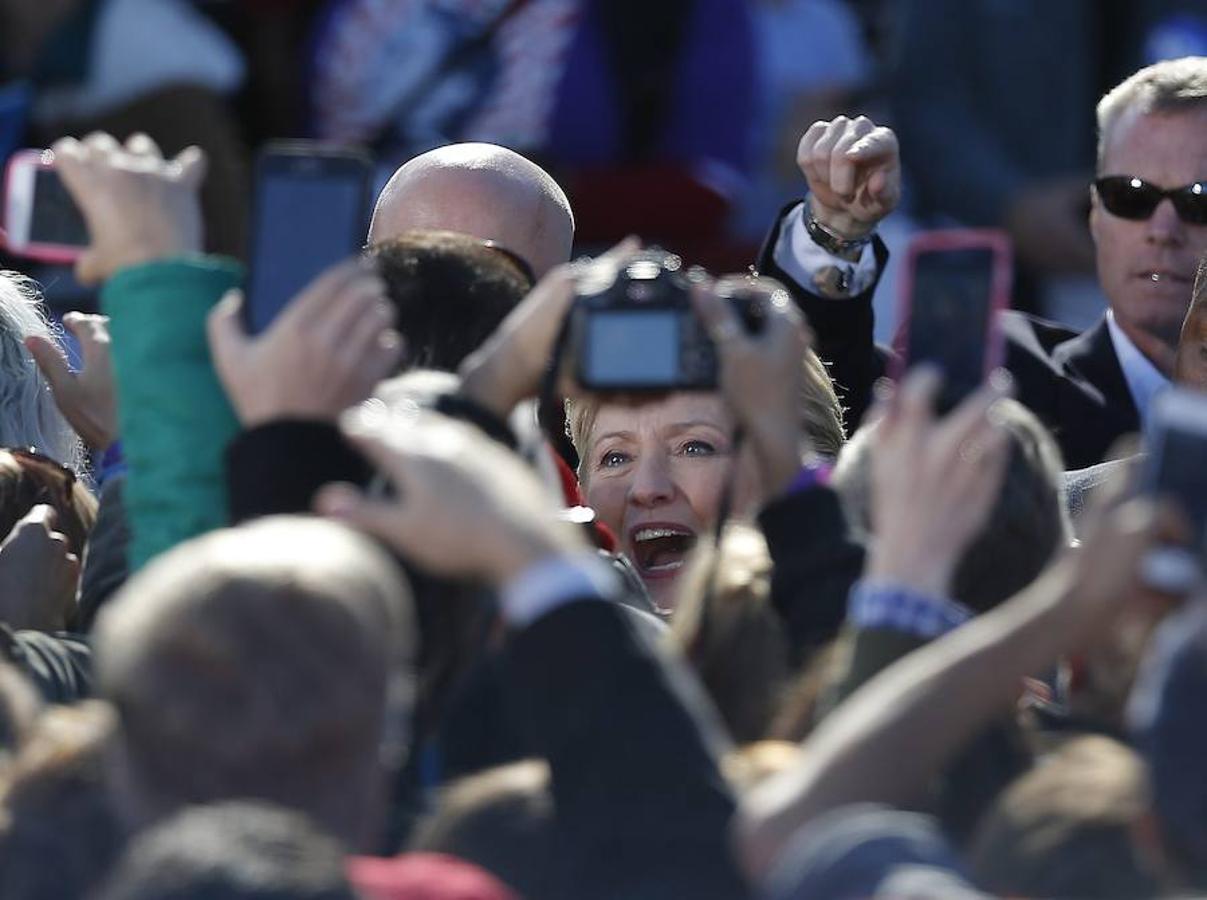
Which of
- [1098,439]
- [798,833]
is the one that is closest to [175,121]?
[1098,439]

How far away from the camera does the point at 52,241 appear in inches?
156

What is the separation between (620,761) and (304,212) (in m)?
0.83

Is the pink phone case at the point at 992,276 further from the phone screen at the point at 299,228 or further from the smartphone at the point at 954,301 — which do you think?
the phone screen at the point at 299,228

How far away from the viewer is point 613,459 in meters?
4.89

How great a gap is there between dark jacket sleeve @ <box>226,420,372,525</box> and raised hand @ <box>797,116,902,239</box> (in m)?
1.27

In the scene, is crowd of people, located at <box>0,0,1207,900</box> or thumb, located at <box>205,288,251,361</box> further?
thumb, located at <box>205,288,251,361</box>

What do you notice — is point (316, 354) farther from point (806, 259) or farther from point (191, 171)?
point (806, 259)

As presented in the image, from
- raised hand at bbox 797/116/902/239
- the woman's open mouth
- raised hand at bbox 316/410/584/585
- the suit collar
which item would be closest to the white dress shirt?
raised hand at bbox 797/116/902/239

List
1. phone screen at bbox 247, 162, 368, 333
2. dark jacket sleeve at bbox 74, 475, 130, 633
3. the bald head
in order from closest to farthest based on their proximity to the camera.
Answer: phone screen at bbox 247, 162, 368, 333 < dark jacket sleeve at bbox 74, 475, 130, 633 < the bald head

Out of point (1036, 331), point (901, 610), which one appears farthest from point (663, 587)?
point (901, 610)

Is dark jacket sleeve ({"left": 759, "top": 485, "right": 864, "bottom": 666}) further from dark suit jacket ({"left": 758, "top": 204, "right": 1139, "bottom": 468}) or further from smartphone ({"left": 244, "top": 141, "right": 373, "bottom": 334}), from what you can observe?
dark suit jacket ({"left": 758, "top": 204, "right": 1139, "bottom": 468})

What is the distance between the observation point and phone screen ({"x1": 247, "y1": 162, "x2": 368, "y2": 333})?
3375 mm

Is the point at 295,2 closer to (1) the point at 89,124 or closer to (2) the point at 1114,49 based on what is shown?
(1) the point at 89,124

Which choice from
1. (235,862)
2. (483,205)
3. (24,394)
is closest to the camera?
(235,862)
